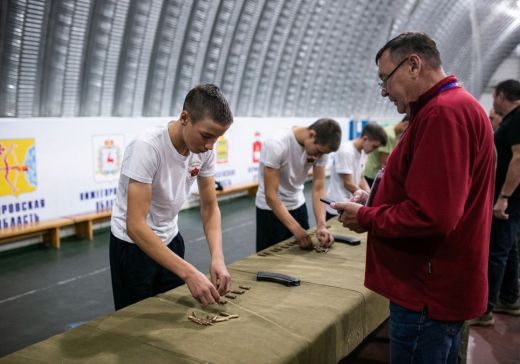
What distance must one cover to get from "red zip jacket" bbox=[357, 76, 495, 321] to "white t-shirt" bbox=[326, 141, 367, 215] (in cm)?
297

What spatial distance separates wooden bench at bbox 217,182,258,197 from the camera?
10023 mm

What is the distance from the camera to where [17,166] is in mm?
6441

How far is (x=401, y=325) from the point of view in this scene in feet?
6.26

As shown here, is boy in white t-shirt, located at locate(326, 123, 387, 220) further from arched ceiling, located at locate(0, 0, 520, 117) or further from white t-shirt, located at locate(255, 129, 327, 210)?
arched ceiling, located at locate(0, 0, 520, 117)

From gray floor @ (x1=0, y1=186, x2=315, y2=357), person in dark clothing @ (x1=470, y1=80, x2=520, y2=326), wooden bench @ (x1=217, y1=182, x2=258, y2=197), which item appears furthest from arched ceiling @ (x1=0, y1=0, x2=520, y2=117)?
person in dark clothing @ (x1=470, y1=80, x2=520, y2=326)

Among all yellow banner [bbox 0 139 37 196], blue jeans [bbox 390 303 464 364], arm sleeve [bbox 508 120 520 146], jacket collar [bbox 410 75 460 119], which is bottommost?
blue jeans [bbox 390 303 464 364]

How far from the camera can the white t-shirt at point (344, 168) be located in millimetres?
4934

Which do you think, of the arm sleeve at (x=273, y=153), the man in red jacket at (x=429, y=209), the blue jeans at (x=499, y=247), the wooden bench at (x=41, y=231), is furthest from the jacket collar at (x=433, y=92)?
the wooden bench at (x=41, y=231)

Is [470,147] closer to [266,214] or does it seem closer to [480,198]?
[480,198]

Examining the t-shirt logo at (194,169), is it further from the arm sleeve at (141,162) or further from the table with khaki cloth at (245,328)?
the table with khaki cloth at (245,328)

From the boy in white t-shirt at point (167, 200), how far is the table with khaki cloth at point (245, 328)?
0.19 meters

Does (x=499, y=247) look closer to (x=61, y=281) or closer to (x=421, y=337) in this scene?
(x=421, y=337)

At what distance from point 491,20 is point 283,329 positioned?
696 inches

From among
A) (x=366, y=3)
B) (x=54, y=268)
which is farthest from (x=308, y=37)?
(x=54, y=268)
